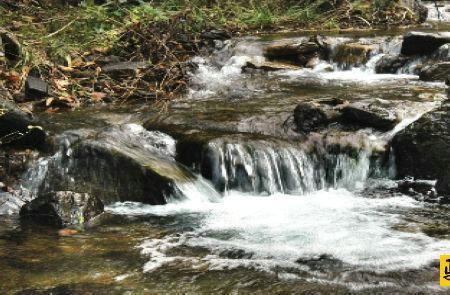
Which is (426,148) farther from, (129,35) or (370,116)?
(129,35)

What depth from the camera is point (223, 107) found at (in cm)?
755

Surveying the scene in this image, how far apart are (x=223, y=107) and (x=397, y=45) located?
14.6 ft

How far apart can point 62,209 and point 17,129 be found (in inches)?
56.0

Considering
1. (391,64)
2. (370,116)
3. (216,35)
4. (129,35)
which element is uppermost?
(216,35)

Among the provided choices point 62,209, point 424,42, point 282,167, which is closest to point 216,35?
point 424,42

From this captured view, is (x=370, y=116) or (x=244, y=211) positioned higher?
(x=370, y=116)

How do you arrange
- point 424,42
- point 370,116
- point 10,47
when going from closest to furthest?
1. point 370,116
2. point 10,47
3. point 424,42

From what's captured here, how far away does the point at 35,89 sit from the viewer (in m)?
7.72

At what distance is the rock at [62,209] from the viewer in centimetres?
486

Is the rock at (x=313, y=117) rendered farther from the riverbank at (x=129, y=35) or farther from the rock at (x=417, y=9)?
Result: the rock at (x=417, y=9)

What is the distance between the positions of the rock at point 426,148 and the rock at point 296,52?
441 cm

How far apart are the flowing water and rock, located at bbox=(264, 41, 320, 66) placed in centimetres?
152

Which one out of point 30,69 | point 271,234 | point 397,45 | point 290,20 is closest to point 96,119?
point 30,69

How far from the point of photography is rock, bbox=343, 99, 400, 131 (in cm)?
644
